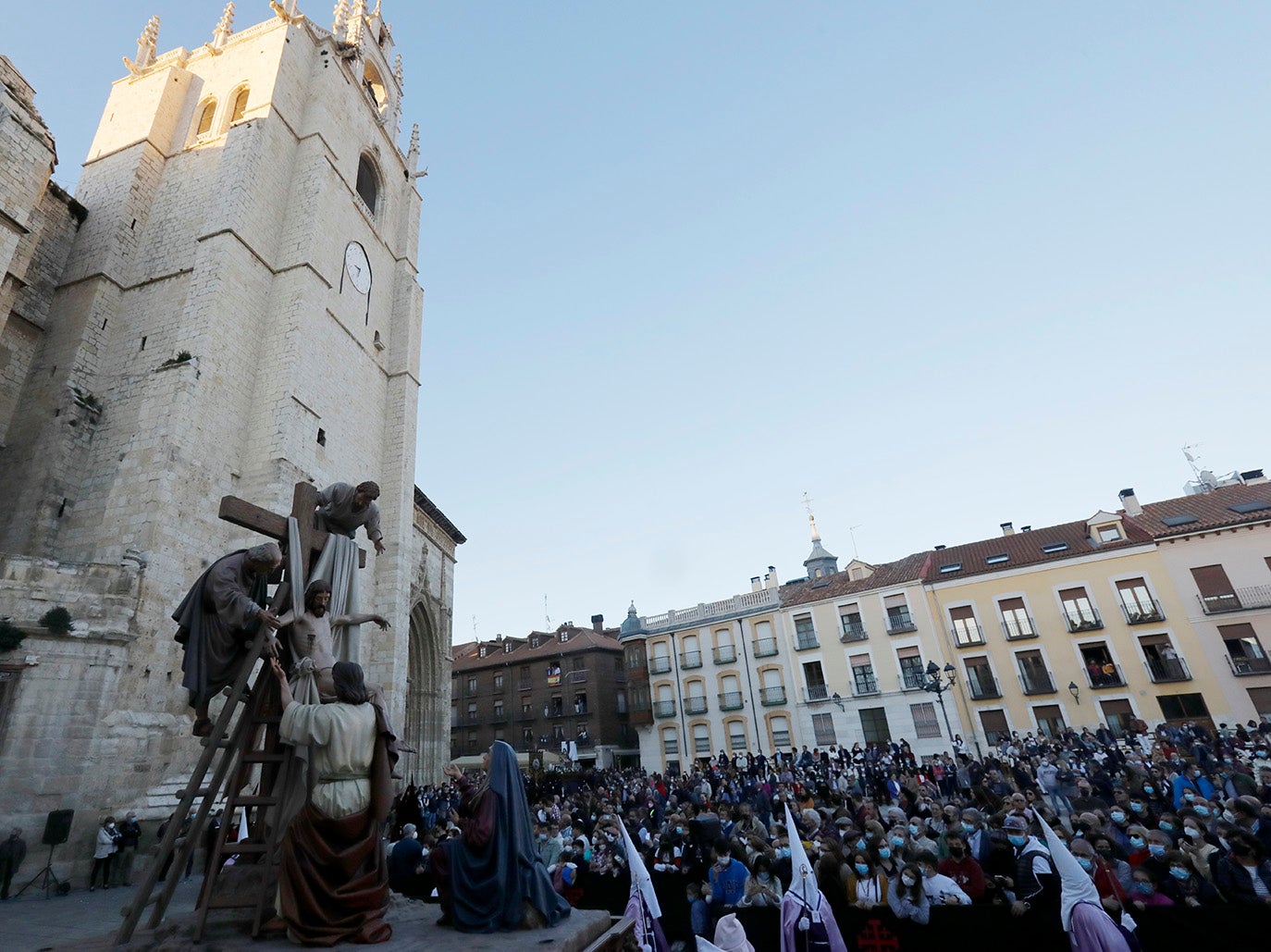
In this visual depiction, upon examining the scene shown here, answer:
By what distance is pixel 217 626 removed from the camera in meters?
4.05

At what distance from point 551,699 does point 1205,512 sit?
31.7m

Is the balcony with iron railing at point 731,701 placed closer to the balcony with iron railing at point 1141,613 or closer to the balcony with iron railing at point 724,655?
the balcony with iron railing at point 724,655

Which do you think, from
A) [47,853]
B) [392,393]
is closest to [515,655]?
[392,393]

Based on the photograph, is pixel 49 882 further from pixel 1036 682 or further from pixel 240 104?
pixel 1036 682

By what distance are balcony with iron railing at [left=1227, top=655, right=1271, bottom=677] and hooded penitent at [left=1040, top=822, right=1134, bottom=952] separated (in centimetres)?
2272

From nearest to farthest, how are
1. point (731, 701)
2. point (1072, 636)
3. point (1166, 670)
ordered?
point (1166, 670)
point (1072, 636)
point (731, 701)

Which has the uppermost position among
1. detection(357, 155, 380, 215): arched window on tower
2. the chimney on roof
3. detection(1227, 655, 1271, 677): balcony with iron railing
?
detection(357, 155, 380, 215): arched window on tower

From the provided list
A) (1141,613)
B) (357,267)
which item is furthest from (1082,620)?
(357,267)

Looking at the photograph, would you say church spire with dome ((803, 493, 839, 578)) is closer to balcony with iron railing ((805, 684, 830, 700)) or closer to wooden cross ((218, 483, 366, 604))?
balcony with iron railing ((805, 684, 830, 700))

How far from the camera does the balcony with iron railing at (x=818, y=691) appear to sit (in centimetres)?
2745

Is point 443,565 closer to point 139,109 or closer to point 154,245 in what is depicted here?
point 154,245

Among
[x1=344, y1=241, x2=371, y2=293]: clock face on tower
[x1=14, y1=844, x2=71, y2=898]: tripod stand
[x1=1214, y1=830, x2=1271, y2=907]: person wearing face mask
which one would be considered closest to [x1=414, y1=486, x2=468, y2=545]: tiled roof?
[x1=344, y1=241, x2=371, y2=293]: clock face on tower

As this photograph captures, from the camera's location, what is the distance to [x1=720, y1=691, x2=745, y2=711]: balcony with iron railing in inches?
1170

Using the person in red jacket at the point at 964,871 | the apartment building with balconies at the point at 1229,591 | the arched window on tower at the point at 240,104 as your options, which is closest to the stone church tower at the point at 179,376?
the arched window on tower at the point at 240,104
